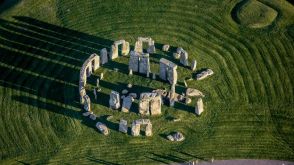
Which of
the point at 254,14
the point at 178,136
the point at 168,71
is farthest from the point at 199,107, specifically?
the point at 254,14

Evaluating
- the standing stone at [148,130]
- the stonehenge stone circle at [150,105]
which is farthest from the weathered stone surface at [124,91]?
the standing stone at [148,130]

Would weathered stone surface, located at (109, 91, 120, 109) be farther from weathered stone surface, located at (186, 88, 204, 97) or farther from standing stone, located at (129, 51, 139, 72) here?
weathered stone surface, located at (186, 88, 204, 97)

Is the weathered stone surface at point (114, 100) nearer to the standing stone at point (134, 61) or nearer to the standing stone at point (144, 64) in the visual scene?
the standing stone at point (134, 61)

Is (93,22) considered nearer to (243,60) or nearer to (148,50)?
(148,50)

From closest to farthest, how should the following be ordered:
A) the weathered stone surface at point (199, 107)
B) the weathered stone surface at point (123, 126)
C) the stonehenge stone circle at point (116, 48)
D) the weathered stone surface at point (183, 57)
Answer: the weathered stone surface at point (123, 126) → the weathered stone surface at point (199, 107) → the weathered stone surface at point (183, 57) → the stonehenge stone circle at point (116, 48)

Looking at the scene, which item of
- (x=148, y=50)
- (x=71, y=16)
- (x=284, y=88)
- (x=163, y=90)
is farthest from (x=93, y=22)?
(x=284, y=88)

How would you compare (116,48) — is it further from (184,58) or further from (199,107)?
(199,107)

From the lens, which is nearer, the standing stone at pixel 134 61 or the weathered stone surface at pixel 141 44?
the standing stone at pixel 134 61
